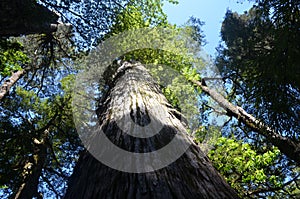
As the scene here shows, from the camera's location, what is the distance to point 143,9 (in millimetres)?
12781

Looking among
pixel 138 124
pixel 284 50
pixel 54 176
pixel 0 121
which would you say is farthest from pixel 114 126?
pixel 54 176

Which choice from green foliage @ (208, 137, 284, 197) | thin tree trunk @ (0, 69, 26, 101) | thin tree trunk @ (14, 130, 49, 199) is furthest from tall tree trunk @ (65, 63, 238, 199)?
thin tree trunk @ (0, 69, 26, 101)

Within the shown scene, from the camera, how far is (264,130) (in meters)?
5.44

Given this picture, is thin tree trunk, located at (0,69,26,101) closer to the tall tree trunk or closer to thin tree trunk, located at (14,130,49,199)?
thin tree trunk, located at (14,130,49,199)

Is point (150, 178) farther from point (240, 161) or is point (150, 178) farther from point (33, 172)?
point (33, 172)

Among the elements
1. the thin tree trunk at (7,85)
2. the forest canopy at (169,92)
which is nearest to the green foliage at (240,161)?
the forest canopy at (169,92)

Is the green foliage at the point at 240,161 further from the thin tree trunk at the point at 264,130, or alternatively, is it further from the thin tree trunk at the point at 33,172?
the thin tree trunk at the point at 33,172

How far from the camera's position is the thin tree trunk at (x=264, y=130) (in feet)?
19.1

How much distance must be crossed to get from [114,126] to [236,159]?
13.1 ft

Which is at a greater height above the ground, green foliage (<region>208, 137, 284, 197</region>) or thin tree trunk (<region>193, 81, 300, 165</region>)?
thin tree trunk (<region>193, 81, 300, 165</region>)

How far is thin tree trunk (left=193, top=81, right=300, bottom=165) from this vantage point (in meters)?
5.82

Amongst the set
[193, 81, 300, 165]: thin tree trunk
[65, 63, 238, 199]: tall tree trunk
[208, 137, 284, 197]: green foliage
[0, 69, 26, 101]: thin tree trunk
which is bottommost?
[65, 63, 238, 199]: tall tree trunk

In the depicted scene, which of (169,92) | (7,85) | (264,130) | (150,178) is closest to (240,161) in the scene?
(264,130)

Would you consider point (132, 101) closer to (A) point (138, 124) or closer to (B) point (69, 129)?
(A) point (138, 124)
